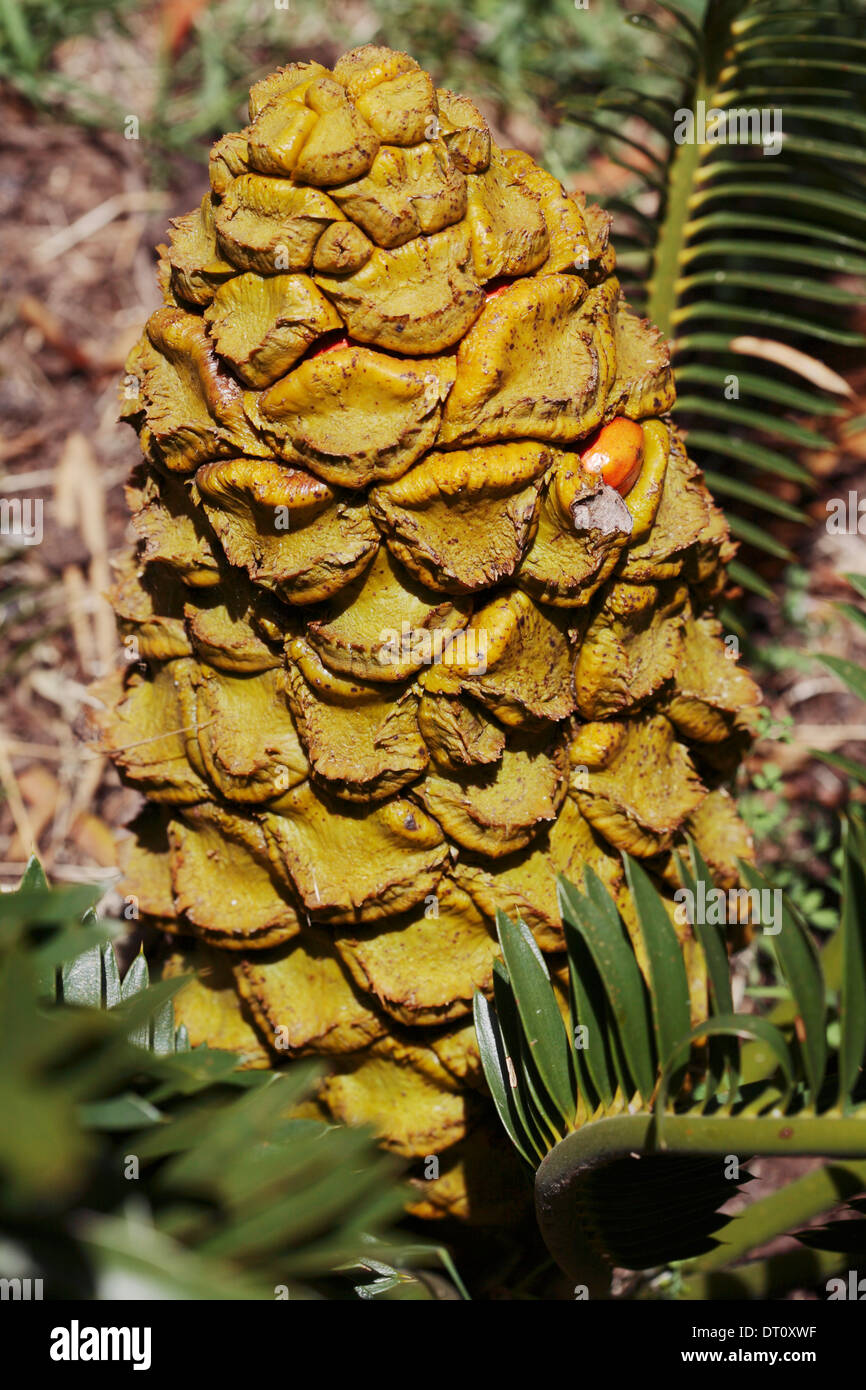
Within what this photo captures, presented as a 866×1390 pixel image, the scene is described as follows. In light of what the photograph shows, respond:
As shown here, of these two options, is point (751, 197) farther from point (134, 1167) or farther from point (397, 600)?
point (134, 1167)

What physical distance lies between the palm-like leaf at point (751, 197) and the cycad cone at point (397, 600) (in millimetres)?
570

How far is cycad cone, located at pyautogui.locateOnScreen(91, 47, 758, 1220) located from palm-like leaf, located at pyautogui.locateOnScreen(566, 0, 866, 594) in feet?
1.87

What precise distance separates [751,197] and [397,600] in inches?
51.0

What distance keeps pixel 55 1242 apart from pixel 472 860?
1.84ft

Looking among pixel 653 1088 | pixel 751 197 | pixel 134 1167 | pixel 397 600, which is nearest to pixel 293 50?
pixel 751 197

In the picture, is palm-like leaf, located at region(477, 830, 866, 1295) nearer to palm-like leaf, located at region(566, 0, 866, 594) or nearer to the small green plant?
the small green plant

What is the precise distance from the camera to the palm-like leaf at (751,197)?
5.19 feet

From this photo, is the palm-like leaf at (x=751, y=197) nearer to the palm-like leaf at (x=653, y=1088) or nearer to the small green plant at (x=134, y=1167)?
the palm-like leaf at (x=653, y=1088)

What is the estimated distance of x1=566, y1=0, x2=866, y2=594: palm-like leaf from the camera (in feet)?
5.19

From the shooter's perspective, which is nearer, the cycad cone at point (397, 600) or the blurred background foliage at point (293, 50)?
the cycad cone at point (397, 600)

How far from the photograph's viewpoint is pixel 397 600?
3.36 feet

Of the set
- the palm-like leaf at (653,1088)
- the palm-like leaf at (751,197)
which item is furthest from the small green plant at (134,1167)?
the palm-like leaf at (751,197)

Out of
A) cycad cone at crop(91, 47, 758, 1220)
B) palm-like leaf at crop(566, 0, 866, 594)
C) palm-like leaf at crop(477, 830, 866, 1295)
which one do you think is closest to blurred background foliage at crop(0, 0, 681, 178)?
palm-like leaf at crop(566, 0, 866, 594)
